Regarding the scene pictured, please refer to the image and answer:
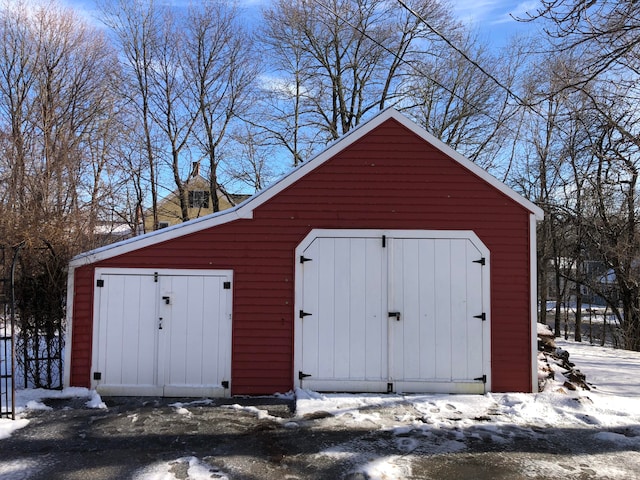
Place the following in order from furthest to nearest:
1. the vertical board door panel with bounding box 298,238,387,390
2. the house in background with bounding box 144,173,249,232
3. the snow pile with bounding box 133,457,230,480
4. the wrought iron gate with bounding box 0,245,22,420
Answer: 1. the house in background with bounding box 144,173,249,232
2. the vertical board door panel with bounding box 298,238,387,390
3. the wrought iron gate with bounding box 0,245,22,420
4. the snow pile with bounding box 133,457,230,480

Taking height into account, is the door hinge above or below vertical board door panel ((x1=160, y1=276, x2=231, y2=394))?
below

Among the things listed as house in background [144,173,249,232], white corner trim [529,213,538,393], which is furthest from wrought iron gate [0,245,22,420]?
house in background [144,173,249,232]

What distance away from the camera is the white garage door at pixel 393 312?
651cm

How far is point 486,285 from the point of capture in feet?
21.7

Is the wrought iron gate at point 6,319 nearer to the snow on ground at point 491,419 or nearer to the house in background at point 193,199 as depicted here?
the snow on ground at point 491,419

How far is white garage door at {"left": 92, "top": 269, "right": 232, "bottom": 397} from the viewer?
21.1 feet

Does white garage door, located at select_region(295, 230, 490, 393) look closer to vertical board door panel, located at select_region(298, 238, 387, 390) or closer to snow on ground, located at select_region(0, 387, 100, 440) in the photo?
Result: vertical board door panel, located at select_region(298, 238, 387, 390)

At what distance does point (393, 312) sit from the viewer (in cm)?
656

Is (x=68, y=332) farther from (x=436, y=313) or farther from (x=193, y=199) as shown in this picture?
(x=193, y=199)

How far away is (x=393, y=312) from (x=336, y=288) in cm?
89

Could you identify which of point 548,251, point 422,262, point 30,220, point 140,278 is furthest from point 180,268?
point 548,251

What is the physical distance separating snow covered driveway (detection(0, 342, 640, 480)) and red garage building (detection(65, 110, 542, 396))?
15.5 inches

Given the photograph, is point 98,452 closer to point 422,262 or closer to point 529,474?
point 529,474

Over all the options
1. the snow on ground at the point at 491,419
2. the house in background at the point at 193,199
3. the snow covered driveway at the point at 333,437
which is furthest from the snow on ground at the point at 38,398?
the house in background at the point at 193,199
